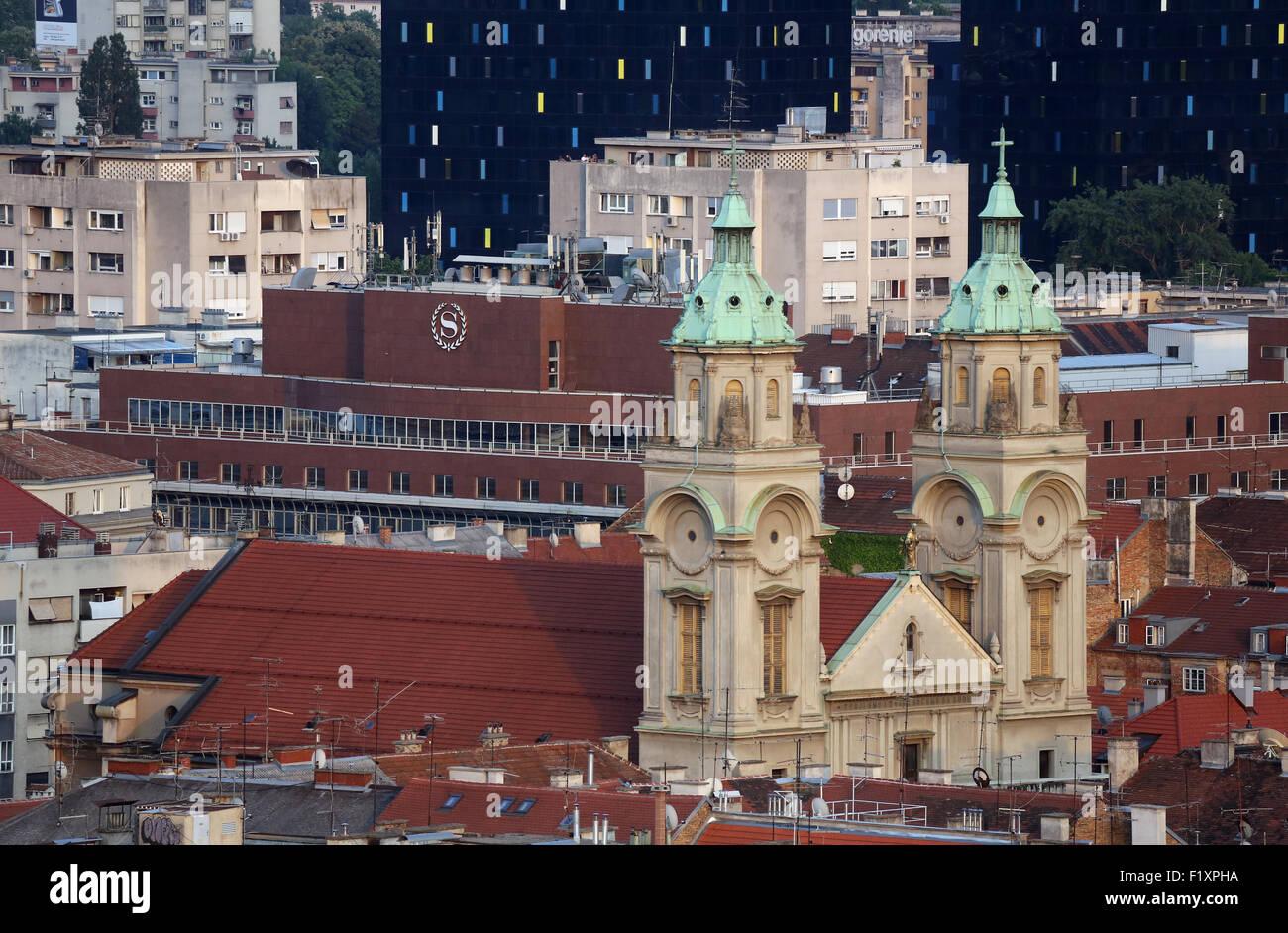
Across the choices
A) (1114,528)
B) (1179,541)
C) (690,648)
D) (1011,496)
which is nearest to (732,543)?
(690,648)

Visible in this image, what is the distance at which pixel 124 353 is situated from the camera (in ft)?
546

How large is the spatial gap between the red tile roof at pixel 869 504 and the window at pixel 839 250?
70623mm

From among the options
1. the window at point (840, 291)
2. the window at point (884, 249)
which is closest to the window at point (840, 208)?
the window at point (884, 249)

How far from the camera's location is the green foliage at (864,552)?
113688 millimetres

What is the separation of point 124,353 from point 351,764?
9148cm


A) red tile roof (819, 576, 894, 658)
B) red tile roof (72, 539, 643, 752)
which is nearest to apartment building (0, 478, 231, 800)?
red tile roof (72, 539, 643, 752)

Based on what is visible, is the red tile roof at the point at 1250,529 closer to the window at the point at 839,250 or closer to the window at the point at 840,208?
the window at the point at 840,208

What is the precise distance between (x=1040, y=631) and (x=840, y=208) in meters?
111

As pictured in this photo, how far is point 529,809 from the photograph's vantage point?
68.8 m

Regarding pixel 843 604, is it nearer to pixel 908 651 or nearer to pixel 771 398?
pixel 908 651

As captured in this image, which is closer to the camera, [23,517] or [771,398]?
[771,398]

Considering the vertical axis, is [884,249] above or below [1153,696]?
above

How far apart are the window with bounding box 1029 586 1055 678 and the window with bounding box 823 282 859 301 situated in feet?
361

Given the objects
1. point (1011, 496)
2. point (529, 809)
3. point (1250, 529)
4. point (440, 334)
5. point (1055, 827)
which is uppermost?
point (440, 334)
